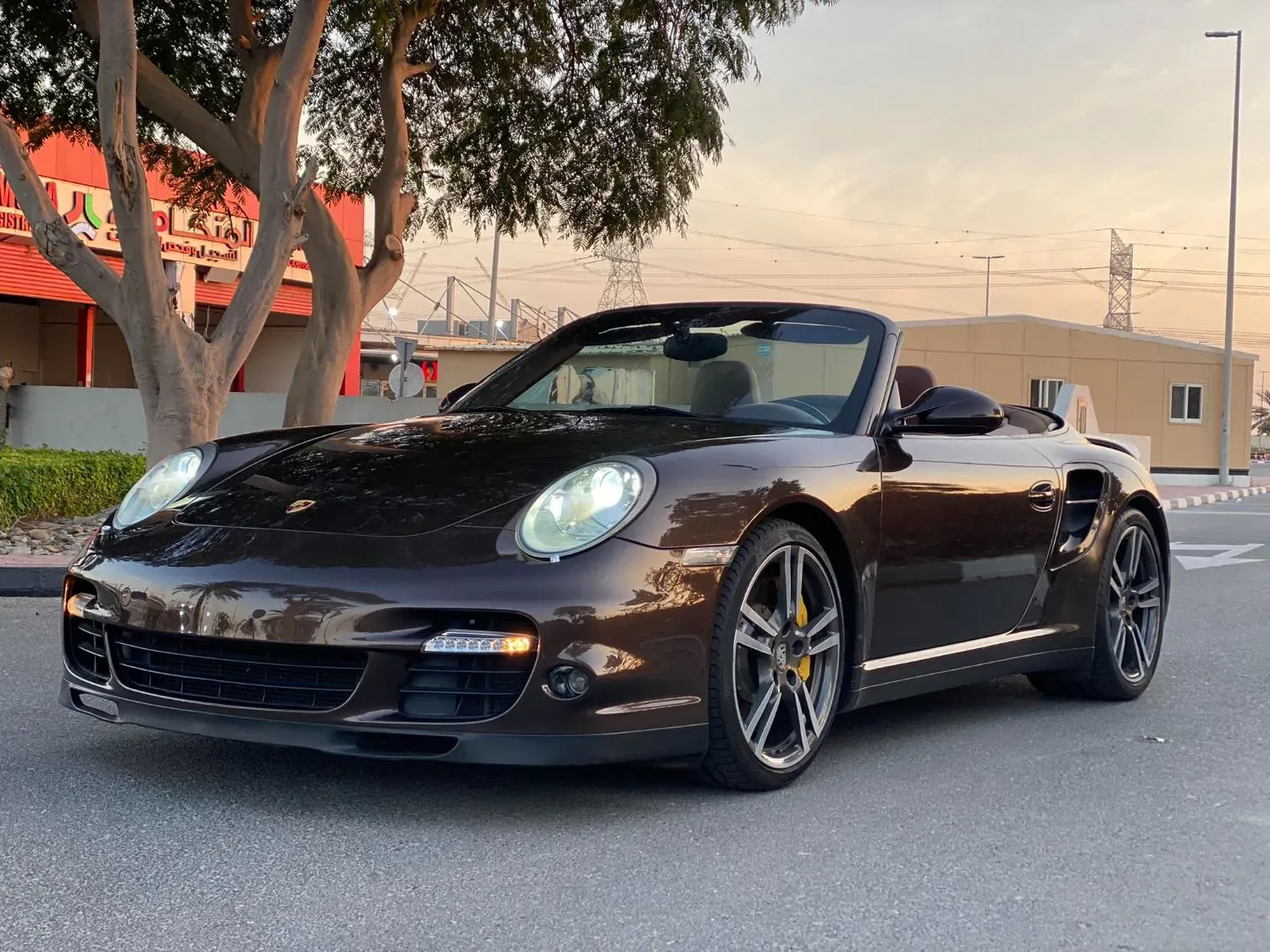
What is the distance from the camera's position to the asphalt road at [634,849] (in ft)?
8.80

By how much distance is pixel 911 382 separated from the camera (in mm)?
5922

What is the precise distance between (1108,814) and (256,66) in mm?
10442

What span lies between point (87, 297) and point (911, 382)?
1968 cm

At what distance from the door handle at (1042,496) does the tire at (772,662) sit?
1115 millimetres

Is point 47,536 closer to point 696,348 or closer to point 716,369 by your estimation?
point 696,348

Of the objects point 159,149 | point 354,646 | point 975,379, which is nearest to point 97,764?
point 354,646

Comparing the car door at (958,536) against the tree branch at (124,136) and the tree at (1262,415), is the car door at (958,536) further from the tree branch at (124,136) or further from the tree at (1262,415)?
the tree at (1262,415)

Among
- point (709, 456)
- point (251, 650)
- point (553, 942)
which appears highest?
point (709, 456)

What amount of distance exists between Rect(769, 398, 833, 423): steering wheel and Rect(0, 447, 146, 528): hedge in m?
7.58

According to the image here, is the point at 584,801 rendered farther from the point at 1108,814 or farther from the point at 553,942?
the point at 1108,814

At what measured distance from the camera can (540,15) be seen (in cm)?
1338

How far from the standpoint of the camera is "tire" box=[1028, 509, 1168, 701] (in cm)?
513

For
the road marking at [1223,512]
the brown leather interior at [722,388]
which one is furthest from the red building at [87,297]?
the brown leather interior at [722,388]

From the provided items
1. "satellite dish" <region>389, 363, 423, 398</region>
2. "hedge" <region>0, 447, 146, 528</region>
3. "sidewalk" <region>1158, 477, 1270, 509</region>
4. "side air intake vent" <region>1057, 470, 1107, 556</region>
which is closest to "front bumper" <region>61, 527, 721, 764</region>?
"side air intake vent" <region>1057, 470, 1107, 556</region>
